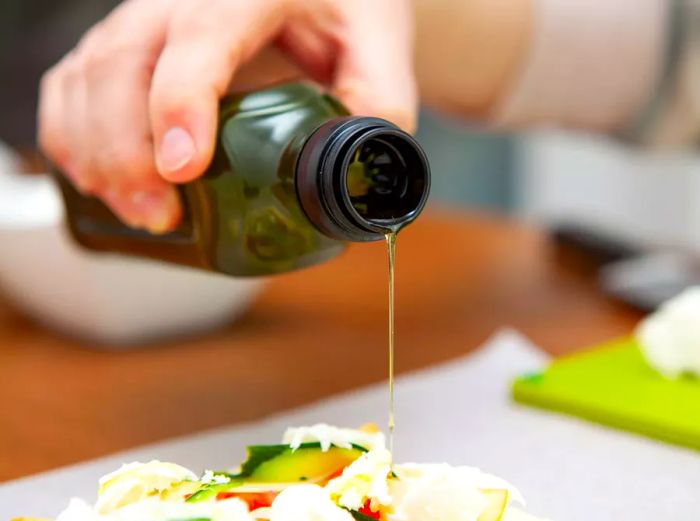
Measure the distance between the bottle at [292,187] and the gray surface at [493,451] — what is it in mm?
200

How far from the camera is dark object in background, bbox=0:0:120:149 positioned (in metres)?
3.60

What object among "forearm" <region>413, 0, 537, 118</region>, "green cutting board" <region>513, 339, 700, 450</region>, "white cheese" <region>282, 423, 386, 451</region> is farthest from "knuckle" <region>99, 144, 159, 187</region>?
"forearm" <region>413, 0, 537, 118</region>

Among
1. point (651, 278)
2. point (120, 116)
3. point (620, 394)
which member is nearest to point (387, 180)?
point (120, 116)

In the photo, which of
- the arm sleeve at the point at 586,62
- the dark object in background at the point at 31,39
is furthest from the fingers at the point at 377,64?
the dark object in background at the point at 31,39

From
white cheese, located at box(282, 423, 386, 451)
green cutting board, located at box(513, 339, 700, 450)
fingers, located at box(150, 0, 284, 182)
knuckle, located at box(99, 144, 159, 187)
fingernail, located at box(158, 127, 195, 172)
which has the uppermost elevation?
fingers, located at box(150, 0, 284, 182)

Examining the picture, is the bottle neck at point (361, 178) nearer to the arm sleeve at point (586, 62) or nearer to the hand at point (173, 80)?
the hand at point (173, 80)

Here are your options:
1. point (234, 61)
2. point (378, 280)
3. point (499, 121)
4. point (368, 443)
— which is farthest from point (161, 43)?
point (499, 121)

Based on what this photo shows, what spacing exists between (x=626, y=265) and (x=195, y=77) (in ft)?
2.93

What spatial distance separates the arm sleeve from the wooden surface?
9.8 inches

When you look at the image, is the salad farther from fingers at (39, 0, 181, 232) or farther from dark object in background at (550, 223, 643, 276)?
dark object in background at (550, 223, 643, 276)

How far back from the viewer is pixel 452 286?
156 centimetres

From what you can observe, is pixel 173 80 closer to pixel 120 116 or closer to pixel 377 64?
pixel 120 116

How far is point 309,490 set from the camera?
672 mm

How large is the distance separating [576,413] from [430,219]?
3.21ft
